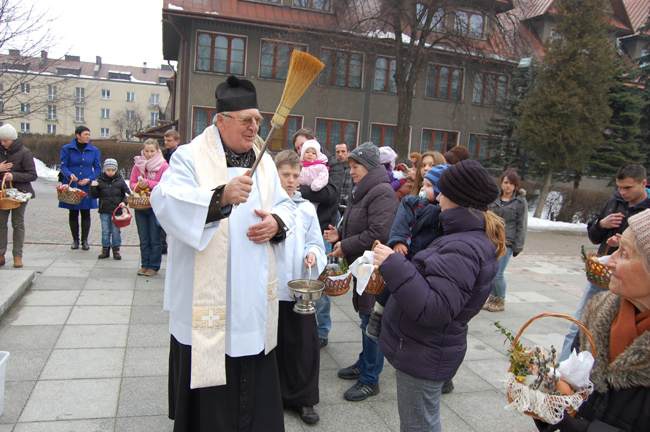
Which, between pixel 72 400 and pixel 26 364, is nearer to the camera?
pixel 72 400

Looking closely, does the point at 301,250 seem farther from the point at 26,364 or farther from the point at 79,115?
the point at 79,115

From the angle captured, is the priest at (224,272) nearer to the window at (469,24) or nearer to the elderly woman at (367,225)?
the elderly woman at (367,225)

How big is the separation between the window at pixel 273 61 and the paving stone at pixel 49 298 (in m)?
18.4

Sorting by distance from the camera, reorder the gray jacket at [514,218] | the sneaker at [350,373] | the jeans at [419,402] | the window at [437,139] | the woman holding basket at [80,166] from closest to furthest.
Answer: the jeans at [419,402]
the sneaker at [350,373]
the gray jacket at [514,218]
the woman holding basket at [80,166]
the window at [437,139]

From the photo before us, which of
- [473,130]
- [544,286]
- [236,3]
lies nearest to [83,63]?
[236,3]

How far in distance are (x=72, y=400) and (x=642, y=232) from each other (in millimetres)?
3665

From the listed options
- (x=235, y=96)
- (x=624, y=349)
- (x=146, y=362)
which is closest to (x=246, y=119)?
(x=235, y=96)

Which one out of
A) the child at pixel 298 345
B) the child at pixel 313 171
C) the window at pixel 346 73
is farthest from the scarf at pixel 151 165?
the window at pixel 346 73

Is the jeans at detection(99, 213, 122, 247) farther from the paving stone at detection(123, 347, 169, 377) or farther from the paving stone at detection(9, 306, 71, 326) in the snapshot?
the paving stone at detection(123, 347, 169, 377)

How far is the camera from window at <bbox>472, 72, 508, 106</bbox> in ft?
75.9

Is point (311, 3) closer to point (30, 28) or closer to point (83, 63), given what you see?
point (30, 28)

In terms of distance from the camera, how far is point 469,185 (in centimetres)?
243

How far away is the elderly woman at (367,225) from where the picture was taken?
3932 mm

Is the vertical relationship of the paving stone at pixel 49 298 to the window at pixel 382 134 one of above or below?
below
